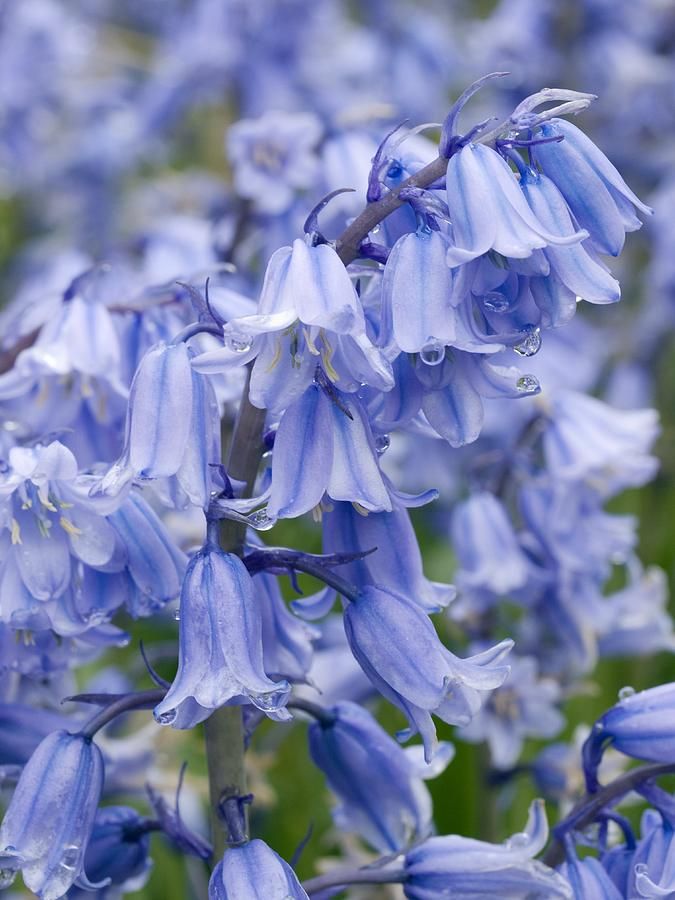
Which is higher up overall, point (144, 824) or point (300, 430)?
point (300, 430)

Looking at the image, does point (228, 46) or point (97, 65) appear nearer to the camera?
point (228, 46)

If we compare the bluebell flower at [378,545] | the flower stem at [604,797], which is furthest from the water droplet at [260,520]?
the flower stem at [604,797]

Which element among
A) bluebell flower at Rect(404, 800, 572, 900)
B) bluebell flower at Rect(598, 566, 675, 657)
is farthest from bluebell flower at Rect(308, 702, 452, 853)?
bluebell flower at Rect(598, 566, 675, 657)

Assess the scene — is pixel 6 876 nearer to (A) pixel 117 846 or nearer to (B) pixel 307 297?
(A) pixel 117 846

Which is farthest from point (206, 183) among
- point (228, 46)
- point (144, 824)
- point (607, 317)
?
point (144, 824)

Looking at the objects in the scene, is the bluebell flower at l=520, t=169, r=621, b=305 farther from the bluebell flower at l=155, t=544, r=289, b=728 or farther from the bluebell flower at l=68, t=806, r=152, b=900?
the bluebell flower at l=68, t=806, r=152, b=900

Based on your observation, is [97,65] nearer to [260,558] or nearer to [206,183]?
[206,183]

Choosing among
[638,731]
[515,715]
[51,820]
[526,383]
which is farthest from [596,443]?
[51,820]
